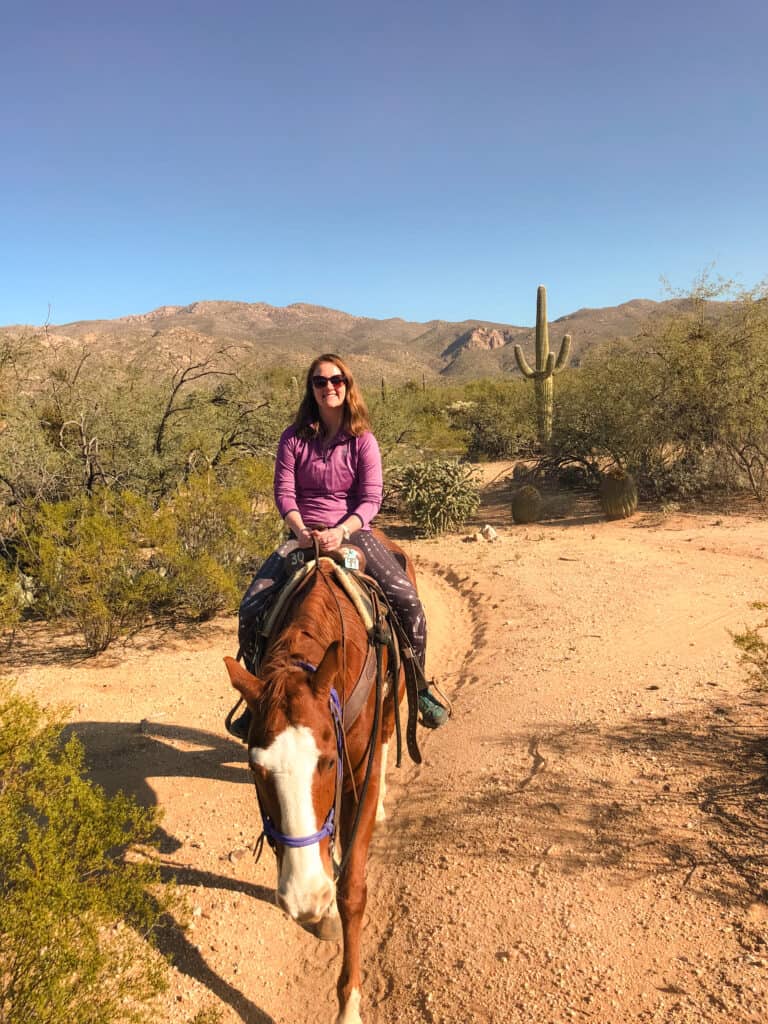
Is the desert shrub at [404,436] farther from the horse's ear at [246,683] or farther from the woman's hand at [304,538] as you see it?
the horse's ear at [246,683]

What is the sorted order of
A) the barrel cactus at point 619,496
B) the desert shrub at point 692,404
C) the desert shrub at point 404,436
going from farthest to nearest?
1. the desert shrub at point 404,436
2. the barrel cactus at point 619,496
3. the desert shrub at point 692,404

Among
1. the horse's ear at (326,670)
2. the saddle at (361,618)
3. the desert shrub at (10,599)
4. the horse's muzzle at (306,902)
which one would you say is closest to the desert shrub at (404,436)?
the desert shrub at (10,599)

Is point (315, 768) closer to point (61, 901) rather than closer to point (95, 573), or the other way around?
point (61, 901)

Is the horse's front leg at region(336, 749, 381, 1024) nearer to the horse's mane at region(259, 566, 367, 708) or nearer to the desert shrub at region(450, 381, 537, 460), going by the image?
the horse's mane at region(259, 566, 367, 708)

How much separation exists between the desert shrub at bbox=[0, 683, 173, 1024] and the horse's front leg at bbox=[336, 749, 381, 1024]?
2.59 feet

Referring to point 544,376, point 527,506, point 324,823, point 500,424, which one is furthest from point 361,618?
point 500,424

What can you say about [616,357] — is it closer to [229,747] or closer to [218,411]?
[218,411]

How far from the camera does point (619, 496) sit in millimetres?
12211

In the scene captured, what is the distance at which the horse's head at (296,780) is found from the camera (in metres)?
1.87

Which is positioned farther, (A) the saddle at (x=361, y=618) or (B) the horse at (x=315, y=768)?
(A) the saddle at (x=361, y=618)

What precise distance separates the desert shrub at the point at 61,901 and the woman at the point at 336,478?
48.1 inches

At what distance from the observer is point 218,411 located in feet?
35.2

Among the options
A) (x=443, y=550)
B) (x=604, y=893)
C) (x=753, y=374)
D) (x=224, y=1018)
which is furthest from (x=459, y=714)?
(x=753, y=374)

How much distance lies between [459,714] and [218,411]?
7.85 metres
